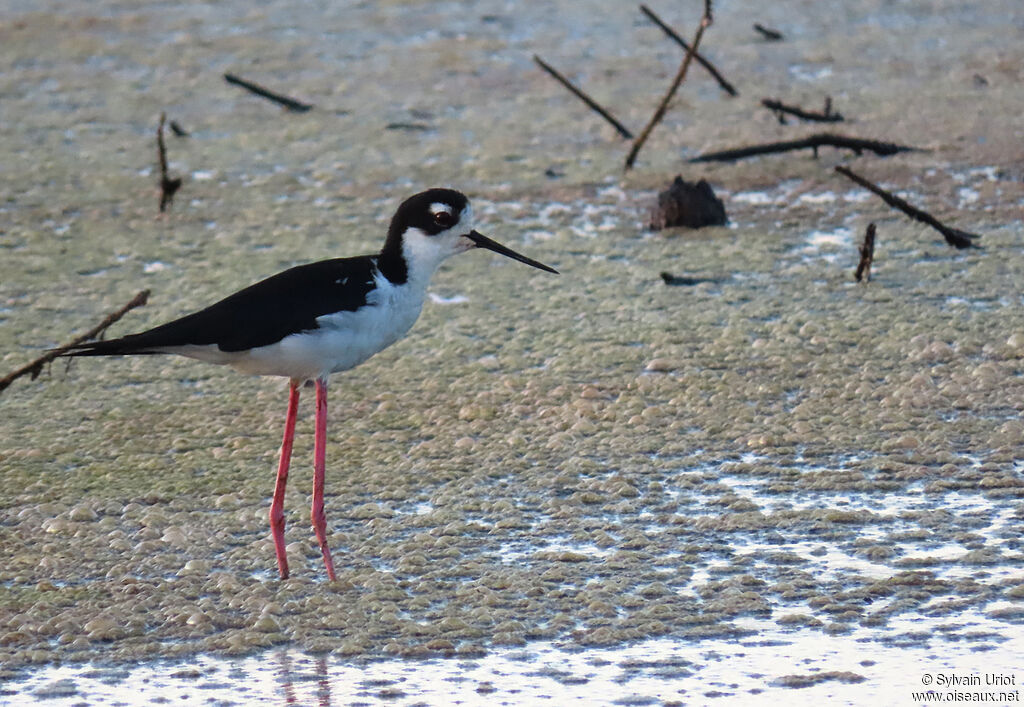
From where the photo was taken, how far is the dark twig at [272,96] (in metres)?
7.18

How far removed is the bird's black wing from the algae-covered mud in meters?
0.52

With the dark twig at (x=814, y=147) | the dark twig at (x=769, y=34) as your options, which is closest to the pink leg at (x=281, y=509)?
the dark twig at (x=814, y=147)

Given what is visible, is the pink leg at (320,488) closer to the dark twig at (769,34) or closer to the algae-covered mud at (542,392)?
the algae-covered mud at (542,392)

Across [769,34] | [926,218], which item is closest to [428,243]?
[926,218]

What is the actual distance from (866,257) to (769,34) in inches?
125

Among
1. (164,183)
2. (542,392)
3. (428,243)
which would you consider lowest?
(542,392)

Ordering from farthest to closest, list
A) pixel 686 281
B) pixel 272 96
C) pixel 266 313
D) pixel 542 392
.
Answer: pixel 272 96 → pixel 686 281 → pixel 542 392 → pixel 266 313

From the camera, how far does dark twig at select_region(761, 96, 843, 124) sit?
651cm

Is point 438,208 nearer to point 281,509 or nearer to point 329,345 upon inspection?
point 329,345

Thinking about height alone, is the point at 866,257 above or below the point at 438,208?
below

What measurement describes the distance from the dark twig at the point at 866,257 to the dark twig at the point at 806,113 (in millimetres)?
1320

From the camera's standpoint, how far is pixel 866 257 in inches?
207

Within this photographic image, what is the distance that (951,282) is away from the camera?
527 centimetres

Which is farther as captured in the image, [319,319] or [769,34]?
[769,34]
